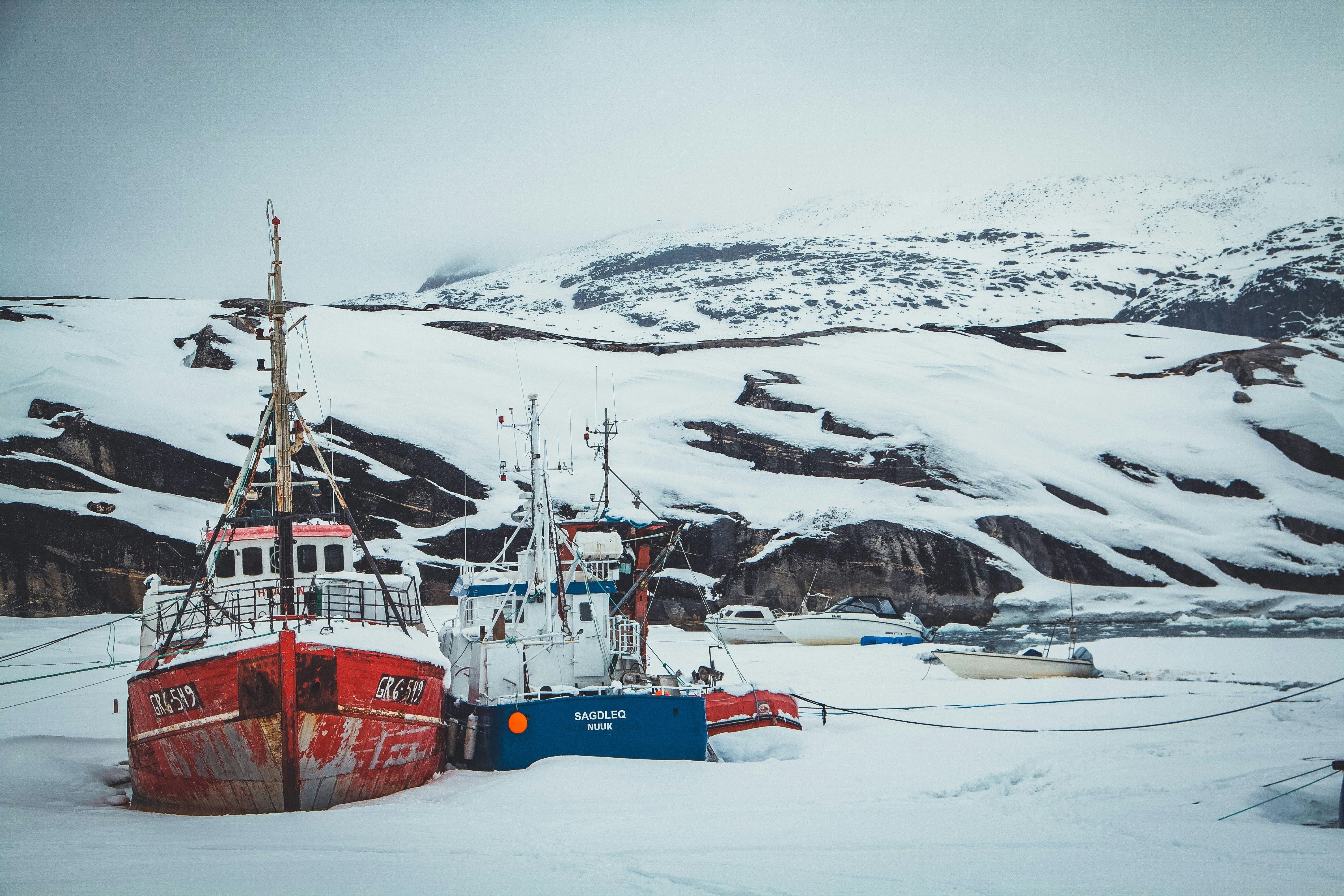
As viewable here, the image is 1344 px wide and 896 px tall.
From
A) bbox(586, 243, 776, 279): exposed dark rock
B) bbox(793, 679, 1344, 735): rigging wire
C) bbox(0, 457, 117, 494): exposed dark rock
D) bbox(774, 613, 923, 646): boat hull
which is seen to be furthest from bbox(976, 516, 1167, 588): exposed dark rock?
bbox(586, 243, 776, 279): exposed dark rock

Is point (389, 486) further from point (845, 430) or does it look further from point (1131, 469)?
point (1131, 469)

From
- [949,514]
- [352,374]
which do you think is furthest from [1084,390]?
[352,374]

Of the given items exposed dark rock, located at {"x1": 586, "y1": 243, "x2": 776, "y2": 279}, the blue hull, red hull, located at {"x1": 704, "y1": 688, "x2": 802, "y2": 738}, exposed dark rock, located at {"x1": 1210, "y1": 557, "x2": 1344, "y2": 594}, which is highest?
exposed dark rock, located at {"x1": 586, "y1": 243, "x2": 776, "y2": 279}

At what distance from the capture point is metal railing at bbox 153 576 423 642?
15.8 metres

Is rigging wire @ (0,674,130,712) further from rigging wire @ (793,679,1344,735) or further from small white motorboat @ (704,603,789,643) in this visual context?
small white motorboat @ (704,603,789,643)

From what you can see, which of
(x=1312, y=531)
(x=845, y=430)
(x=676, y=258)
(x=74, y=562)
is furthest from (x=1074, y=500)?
(x=676, y=258)

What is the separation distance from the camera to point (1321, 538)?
51094 mm

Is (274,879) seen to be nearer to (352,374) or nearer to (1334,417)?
(352,374)

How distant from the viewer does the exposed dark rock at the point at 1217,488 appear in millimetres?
56969

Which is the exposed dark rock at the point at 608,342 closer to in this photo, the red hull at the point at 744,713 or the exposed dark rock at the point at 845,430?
the exposed dark rock at the point at 845,430

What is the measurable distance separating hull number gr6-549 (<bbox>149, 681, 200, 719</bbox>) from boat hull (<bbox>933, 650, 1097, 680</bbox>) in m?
21.4

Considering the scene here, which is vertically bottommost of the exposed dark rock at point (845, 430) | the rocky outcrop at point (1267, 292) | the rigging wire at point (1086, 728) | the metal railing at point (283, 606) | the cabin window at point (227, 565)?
the rigging wire at point (1086, 728)

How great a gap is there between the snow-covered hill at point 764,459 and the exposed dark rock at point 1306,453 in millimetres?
144

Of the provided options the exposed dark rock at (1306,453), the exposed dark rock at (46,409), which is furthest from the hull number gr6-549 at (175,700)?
the exposed dark rock at (1306,453)
